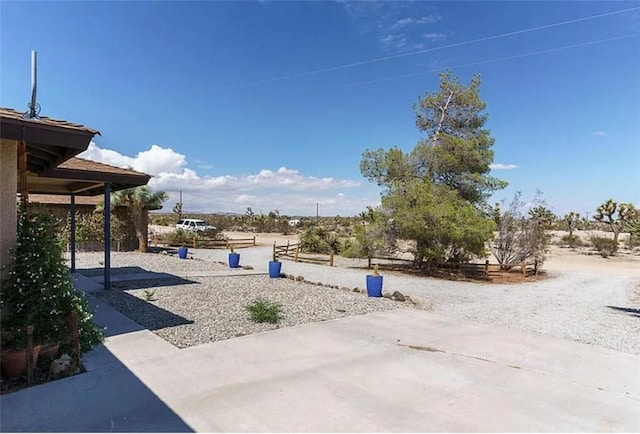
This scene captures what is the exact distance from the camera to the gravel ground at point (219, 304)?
6723 mm

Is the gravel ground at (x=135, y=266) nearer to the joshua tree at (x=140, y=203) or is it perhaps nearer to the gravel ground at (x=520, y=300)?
Answer: the gravel ground at (x=520, y=300)

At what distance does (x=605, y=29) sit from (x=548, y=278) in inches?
406

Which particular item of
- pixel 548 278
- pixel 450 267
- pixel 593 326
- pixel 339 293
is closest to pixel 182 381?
pixel 339 293

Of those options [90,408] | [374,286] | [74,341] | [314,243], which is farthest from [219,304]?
[314,243]

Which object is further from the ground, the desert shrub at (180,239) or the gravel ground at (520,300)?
the desert shrub at (180,239)

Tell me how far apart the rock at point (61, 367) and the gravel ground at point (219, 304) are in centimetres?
146

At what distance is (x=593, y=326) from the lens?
27.4 ft

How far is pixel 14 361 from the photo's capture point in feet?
13.8

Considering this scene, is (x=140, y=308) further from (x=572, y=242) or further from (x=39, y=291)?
(x=572, y=242)

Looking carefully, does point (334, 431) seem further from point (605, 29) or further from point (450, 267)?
point (450, 267)

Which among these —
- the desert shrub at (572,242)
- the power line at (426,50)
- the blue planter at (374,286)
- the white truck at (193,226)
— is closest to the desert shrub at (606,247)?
the desert shrub at (572,242)

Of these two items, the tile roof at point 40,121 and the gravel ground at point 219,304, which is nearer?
the tile roof at point 40,121

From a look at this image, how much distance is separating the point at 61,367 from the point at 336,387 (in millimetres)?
3054

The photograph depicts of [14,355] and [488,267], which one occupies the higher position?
[14,355]
